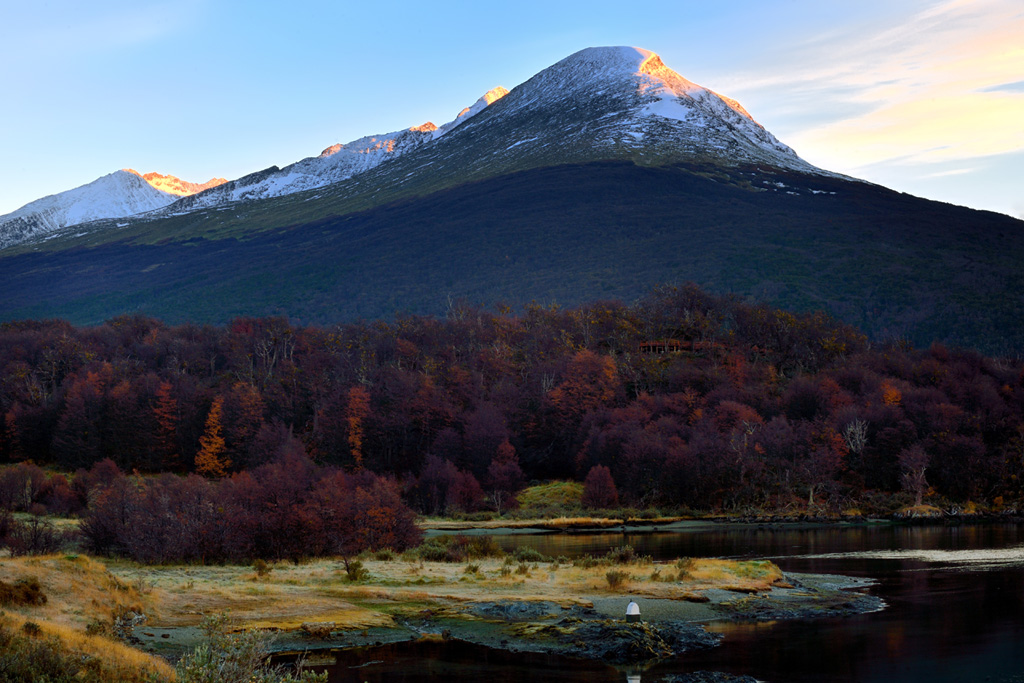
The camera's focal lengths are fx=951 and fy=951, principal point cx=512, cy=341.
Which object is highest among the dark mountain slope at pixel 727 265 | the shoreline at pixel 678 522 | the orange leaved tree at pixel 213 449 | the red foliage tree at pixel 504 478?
the dark mountain slope at pixel 727 265

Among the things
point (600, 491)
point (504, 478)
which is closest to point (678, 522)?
point (600, 491)

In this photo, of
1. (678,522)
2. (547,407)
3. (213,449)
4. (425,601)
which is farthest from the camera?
(547,407)

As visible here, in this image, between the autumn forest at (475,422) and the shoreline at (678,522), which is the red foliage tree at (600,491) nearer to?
Answer: the autumn forest at (475,422)

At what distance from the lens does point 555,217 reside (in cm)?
19662

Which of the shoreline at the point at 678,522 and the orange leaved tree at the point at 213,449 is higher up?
the orange leaved tree at the point at 213,449

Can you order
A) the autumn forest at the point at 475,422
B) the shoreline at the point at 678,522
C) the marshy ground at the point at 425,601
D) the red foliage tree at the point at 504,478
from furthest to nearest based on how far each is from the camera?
the red foliage tree at the point at 504,478 < the shoreline at the point at 678,522 < the autumn forest at the point at 475,422 < the marshy ground at the point at 425,601

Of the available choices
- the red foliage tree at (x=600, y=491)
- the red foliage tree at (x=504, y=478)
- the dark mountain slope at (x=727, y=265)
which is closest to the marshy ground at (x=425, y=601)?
the red foliage tree at (x=600, y=491)

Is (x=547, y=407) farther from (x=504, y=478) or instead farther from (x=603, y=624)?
(x=603, y=624)

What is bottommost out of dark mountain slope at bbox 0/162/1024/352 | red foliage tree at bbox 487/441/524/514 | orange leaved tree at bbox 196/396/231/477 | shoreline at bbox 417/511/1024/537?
shoreline at bbox 417/511/1024/537

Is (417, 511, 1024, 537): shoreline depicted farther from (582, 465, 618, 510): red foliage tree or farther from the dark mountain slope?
the dark mountain slope

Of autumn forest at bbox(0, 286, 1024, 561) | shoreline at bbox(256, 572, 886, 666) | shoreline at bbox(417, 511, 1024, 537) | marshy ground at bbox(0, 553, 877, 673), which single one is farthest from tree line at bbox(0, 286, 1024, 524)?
shoreline at bbox(256, 572, 886, 666)

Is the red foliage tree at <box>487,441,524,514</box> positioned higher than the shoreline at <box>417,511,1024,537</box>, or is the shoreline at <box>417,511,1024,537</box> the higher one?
the red foliage tree at <box>487,441,524,514</box>

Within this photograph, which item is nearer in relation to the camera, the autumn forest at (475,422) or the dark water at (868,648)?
the dark water at (868,648)

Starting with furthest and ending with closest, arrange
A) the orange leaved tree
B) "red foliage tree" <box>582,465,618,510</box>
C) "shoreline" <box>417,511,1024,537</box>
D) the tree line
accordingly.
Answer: the orange leaved tree, "red foliage tree" <box>582,465,618,510</box>, the tree line, "shoreline" <box>417,511,1024,537</box>
